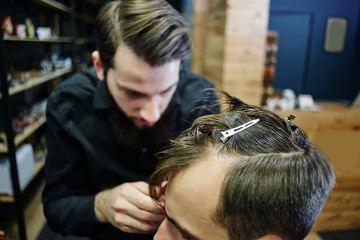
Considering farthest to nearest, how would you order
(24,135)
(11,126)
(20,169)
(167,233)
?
(24,135)
(20,169)
(11,126)
(167,233)

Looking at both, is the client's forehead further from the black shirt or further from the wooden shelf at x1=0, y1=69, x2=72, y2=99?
the wooden shelf at x1=0, y1=69, x2=72, y2=99

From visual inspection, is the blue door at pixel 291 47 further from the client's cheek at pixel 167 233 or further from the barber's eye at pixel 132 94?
the client's cheek at pixel 167 233

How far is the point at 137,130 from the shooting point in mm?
Result: 1268

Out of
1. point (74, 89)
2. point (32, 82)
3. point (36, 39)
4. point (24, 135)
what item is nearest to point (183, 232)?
point (74, 89)

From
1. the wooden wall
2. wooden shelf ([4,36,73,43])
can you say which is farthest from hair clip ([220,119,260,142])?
wooden shelf ([4,36,73,43])

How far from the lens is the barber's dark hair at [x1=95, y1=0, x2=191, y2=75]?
1.08 meters

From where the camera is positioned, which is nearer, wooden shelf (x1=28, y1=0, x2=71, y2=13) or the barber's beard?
the barber's beard

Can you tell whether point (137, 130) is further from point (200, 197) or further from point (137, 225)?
point (200, 197)

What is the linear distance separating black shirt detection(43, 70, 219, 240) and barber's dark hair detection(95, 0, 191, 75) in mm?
239

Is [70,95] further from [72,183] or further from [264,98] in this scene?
[264,98]

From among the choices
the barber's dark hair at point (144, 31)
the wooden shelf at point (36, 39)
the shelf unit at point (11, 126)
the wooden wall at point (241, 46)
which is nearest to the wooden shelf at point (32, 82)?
the shelf unit at point (11, 126)

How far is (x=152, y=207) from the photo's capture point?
872mm

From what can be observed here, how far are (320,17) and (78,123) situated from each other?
4.37 meters

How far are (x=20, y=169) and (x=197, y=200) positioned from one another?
8.40 ft
